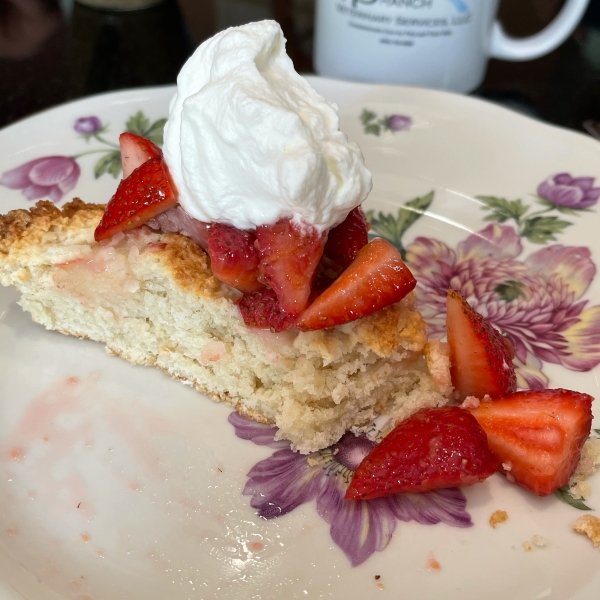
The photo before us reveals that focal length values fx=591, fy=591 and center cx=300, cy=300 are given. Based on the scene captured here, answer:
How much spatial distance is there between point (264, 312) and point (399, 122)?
1267 mm

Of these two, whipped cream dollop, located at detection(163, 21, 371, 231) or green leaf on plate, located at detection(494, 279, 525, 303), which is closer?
whipped cream dollop, located at detection(163, 21, 371, 231)

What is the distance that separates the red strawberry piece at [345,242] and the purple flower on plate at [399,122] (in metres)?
0.96

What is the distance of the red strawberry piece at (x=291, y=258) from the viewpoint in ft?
4.75

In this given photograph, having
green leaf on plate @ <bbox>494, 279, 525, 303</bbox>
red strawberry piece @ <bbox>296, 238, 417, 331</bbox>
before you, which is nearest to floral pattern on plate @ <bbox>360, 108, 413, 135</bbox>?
green leaf on plate @ <bbox>494, 279, 525, 303</bbox>

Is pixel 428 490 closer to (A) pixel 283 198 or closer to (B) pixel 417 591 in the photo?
(B) pixel 417 591

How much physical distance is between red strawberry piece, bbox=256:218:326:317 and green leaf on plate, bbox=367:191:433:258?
0.72 metres

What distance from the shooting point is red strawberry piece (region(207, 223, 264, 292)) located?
1500mm

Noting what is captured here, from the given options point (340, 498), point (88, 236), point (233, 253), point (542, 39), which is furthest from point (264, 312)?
point (542, 39)

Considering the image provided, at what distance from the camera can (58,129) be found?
236 cm

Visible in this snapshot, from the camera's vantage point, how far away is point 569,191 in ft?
7.15

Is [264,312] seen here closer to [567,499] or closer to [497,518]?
[497,518]

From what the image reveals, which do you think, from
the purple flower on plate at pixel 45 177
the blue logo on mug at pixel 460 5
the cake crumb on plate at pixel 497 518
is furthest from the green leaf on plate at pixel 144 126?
the cake crumb on plate at pixel 497 518

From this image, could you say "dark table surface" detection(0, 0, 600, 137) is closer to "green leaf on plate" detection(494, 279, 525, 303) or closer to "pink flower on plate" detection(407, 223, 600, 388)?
"pink flower on plate" detection(407, 223, 600, 388)

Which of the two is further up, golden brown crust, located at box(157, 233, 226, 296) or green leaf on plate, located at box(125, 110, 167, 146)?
golden brown crust, located at box(157, 233, 226, 296)
